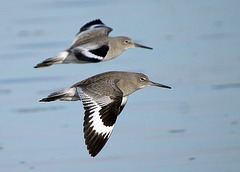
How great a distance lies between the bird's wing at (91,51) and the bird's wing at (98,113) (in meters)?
2.02

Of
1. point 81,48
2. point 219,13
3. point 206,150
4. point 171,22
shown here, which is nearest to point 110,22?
point 171,22

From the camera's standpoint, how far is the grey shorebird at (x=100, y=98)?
8.52 m

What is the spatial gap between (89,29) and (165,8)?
514 centimetres

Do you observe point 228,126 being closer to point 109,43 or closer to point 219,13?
point 109,43

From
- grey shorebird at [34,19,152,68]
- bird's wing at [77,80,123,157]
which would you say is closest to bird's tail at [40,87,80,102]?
bird's wing at [77,80,123,157]

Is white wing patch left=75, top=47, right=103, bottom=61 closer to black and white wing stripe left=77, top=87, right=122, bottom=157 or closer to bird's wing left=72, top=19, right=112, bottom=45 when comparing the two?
bird's wing left=72, top=19, right=112, bottom=45

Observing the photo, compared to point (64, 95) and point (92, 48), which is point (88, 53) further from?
point (64, 95)

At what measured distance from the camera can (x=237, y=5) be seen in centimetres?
1759

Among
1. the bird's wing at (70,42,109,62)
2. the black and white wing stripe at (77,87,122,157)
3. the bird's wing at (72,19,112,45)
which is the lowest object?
the bird's wing at (72,19,112,45)

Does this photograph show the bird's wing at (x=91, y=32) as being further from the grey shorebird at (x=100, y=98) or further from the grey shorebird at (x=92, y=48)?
the grey shorebird at (x=100, y=98)

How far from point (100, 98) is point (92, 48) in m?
2.75

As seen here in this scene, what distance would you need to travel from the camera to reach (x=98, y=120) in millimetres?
8672

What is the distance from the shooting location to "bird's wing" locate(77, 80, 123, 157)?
8492 millimetres

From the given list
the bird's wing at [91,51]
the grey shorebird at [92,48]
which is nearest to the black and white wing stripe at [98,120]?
the bird's wing at [91,51]
